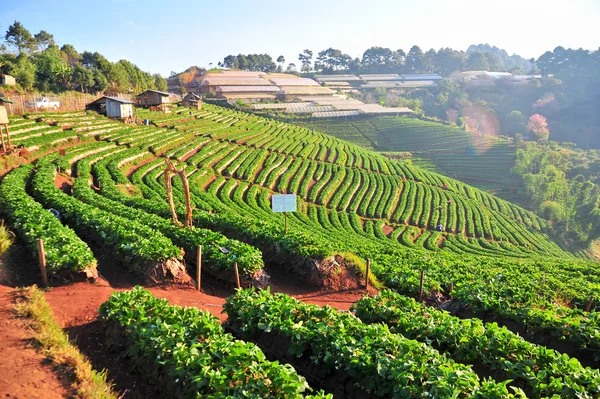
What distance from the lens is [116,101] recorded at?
177 ft

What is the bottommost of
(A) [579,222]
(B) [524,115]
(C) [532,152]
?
(A) [579,222]

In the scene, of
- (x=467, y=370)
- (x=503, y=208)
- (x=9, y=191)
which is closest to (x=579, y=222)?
(x=503, y=208)

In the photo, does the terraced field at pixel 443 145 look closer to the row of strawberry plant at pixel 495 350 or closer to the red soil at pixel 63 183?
the red soil at pixel 63 183

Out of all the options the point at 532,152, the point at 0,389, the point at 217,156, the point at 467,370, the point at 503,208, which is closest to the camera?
the point at 0,389

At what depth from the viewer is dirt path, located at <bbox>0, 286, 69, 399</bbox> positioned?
6.23 meters

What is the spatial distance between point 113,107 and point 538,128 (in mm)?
121813

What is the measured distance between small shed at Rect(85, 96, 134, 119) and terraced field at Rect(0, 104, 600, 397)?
12.1 ft

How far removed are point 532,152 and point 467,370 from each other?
96.1 metres

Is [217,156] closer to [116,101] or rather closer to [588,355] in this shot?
[116,101]

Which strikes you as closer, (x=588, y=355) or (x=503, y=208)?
(x=588, y=355)

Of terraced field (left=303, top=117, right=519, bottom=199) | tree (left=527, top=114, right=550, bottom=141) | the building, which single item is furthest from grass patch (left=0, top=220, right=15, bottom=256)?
tree (left=527, top=114, right=550, bottom=141)

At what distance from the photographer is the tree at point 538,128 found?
11556 cm

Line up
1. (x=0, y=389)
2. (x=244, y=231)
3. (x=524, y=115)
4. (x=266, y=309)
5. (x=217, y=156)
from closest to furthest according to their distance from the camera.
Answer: (x=0, y=389), (x=266, y=309), (x=244, y=231), (x=217, y=156), (x=524, y=115)

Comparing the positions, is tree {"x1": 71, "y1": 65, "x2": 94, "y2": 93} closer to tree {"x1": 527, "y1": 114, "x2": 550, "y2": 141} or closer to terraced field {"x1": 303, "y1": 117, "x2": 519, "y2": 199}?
terraced field {"x1": 303, "y1": 117, "x2": 519, "y2": 199}
